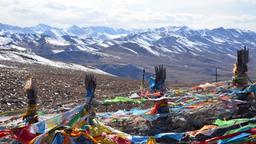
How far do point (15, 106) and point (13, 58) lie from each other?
47691 millimetres

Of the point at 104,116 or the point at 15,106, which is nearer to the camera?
the point at 104,116

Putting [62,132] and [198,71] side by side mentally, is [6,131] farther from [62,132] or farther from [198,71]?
[198,71]

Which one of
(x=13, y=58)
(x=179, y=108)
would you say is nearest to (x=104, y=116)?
(x=179, y=108)

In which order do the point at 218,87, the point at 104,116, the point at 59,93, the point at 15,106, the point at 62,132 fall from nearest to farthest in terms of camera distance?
the point at 62,132 → the point at 104,116 → the point at 218,87 → the point at 15,106 → the point at 59,93

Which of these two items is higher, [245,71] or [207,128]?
[245,71]

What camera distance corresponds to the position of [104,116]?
15688 millimetres

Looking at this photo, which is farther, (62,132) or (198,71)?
(198,71)

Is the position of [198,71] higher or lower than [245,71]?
lower

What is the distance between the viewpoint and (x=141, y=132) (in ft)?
54.5

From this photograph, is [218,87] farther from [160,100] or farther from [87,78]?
[87,78]

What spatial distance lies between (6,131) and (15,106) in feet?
50.2

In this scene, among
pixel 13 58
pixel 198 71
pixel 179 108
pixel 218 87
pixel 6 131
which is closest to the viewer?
pixel 6 131

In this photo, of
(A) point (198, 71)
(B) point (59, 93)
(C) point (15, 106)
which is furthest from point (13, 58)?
(A) point (198, 71)

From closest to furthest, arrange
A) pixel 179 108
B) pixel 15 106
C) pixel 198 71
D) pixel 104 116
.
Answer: pixel 104 116 → pixel 179 108 → pixel 15 106 → pixel 198 71
